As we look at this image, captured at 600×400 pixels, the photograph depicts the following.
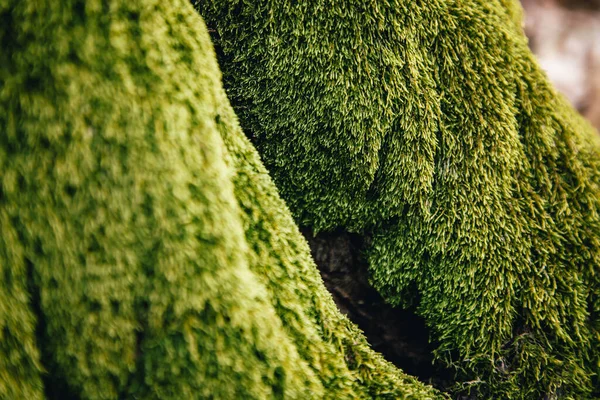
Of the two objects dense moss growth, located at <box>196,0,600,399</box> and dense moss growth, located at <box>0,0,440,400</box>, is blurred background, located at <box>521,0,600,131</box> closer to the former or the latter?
dense moss growth, located at <box>196,0,600,399</box>

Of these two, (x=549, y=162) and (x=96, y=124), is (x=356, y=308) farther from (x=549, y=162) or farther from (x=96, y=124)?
(x=96, y=124)

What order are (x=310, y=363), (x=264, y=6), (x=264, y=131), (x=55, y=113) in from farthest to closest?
(x=264, y=131), (x=264, y=6), (x=310, y=363), (x=55, y=113)

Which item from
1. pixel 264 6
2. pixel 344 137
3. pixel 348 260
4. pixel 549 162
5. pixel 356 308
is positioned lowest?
pixel 356 308

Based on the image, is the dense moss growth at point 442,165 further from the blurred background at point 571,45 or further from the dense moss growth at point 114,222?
the blurred background at point 571,45

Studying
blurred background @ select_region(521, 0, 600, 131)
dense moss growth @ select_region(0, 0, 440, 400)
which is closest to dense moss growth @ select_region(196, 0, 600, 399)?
dense moss growth @ select_region(0, 0, 440, 400)

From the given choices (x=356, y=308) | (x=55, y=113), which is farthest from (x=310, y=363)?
(x=55, y=113)

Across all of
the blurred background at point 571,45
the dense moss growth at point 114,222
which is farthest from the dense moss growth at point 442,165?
the blurred background at point 571,45
